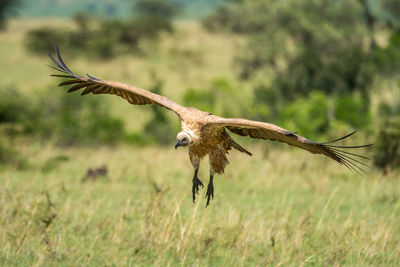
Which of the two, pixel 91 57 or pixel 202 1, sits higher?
pixel 202 1

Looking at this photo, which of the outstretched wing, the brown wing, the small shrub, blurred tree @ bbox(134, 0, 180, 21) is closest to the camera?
the brown wing

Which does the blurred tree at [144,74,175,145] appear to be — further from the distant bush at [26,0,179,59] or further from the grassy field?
the distant bush at [26,0,179,59]

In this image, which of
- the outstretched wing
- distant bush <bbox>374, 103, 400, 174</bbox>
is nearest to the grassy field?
distant bush <bbox>374, 103, 400, 174</bbox>

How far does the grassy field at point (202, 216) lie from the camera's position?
5.21m

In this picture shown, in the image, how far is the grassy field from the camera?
5.21m

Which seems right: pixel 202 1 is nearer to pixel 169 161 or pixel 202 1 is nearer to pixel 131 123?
pixel 131 123

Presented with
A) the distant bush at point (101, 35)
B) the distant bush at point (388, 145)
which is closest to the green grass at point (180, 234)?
the distant bush at point (388, 145)

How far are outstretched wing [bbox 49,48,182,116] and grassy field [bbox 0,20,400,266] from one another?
989 mm

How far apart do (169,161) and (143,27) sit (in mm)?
32037

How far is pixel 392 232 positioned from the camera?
5527 millimetres

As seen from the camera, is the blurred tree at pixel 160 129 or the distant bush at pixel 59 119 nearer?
the distant bush at pixel 59 119

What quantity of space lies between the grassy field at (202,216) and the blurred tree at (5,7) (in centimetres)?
3980

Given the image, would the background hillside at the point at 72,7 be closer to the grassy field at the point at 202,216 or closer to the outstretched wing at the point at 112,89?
the grassy field at the point at 202,216

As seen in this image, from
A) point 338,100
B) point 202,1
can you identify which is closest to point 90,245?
point 338,100
